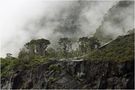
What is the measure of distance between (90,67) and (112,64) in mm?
5563

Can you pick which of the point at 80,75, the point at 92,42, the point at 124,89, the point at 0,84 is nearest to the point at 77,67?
the point at 80,75

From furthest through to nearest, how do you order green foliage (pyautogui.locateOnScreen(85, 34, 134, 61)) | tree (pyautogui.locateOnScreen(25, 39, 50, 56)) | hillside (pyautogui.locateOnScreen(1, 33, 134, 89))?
tree (pyautogui.locateOnScreen(25, 39, 50, 56))
green foliage (pyautogui.locateOnScreen(85, 34, 134, 61))
hillside (pyautogui.locateOnScreen(1, 33, 134, 89))

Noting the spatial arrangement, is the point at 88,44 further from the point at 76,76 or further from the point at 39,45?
the point at 76,76

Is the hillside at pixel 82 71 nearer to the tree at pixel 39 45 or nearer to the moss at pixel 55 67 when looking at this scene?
the moss at pixel 55 67

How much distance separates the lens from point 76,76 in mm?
83812

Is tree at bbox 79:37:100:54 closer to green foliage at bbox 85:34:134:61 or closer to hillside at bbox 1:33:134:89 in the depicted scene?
hillside at bbox 1:33:134:89

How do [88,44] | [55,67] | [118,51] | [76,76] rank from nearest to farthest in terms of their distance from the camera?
[76,76] → [118,51] → [55,67] → [88,44]

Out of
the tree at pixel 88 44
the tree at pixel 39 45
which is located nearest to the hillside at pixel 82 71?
the tree at pixel 39 45

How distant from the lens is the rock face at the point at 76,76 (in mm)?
75750

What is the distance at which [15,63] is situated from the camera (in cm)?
9625

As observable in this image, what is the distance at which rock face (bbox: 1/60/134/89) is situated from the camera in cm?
7575

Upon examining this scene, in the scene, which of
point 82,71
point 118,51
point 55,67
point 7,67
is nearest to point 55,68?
point 55,67

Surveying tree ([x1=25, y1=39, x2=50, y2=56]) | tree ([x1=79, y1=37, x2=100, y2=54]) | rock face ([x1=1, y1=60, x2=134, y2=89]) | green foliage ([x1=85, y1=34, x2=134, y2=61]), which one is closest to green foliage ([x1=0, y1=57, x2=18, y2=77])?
rock face ([x1=1, y1=60, x2=134, y2=89])

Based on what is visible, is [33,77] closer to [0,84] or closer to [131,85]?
[0,84]
